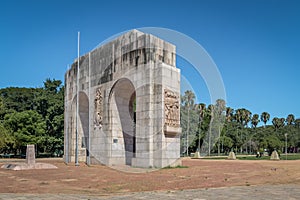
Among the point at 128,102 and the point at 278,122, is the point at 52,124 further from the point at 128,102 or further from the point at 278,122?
the point at 278,122

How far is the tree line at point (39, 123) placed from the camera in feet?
131

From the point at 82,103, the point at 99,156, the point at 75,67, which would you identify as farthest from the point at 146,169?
the point at 75,67

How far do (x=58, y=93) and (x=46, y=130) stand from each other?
6.20m

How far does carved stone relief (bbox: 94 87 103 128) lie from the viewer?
2296 centimetres

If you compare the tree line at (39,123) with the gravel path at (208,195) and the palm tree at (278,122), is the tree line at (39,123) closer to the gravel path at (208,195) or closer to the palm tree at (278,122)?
the gravel path at (208,195)

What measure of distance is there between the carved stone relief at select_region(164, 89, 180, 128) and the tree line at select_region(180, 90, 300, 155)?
7.69 meters

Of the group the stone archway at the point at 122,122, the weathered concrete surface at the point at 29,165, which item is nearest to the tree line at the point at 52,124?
the stone archway at the point at 122,122

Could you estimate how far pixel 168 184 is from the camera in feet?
37.3

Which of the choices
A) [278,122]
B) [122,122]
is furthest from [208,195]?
[278,122]

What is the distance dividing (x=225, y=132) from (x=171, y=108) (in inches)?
1903

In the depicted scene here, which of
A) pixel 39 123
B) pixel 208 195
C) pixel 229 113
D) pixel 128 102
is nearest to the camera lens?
pixel 208 195

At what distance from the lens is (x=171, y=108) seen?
18422 millimetres

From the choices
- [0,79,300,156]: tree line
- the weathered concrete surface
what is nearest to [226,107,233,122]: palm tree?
[0,79,300,156]: tree line

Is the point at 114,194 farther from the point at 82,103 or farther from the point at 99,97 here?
the point at 82,103
